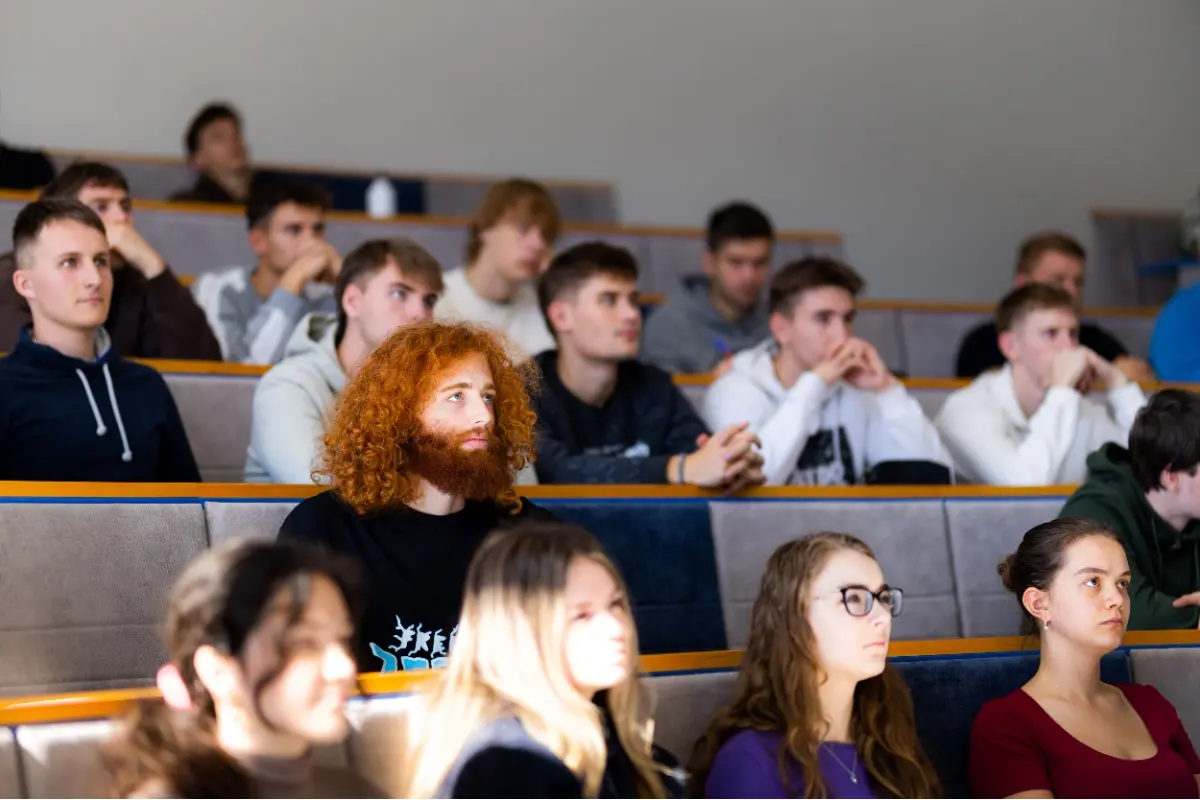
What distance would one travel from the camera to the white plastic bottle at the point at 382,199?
4277mm

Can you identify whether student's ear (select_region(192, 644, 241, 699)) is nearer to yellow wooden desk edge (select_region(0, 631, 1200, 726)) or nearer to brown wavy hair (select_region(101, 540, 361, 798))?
brown wavy hair (select_region(101, 540, 361, 798))

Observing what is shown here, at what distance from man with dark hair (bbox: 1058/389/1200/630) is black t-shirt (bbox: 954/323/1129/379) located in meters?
1.40

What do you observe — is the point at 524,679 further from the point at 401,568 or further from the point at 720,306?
the point at 720,306

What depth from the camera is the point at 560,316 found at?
8.67 ft

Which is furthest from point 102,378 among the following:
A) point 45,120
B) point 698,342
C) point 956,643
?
point 45,120

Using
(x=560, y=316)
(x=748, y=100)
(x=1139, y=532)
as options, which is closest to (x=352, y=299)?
(x=560, y=316)

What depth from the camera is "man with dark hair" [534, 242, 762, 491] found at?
8.32ft

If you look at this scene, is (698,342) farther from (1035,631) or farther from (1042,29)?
(1042,29)

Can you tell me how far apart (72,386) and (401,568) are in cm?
72

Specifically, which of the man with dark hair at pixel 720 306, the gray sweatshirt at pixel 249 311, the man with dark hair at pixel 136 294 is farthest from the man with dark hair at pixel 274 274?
the man with dark hair at pixel 720 306

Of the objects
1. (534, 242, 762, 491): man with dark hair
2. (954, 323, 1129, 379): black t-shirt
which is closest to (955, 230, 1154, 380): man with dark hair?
(954, 323, 1129, 379): black t-shirt

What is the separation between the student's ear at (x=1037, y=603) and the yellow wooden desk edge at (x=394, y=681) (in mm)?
54

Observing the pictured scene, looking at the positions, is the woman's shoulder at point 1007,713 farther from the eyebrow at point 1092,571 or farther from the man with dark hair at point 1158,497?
the man with dark hair at point 1158,497

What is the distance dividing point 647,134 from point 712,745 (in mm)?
3611
